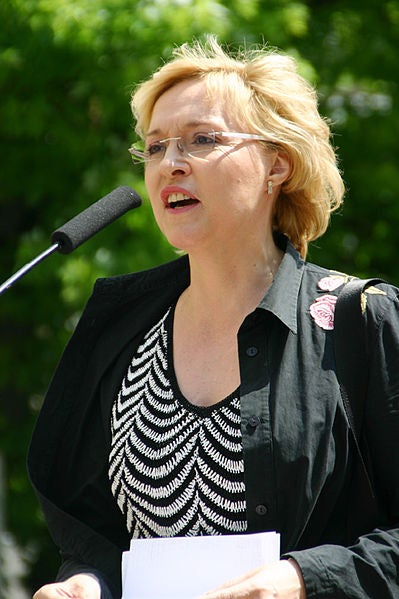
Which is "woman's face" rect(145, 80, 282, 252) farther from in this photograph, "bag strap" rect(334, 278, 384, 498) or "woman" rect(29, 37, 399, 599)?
"bag strap" rect(334, 278, 384, 498)

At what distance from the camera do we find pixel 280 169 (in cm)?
296

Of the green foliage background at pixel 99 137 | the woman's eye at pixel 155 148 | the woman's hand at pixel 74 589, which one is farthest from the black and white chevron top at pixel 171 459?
the green foliage background at pixel 99 137

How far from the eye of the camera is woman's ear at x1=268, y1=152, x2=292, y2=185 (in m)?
2.94

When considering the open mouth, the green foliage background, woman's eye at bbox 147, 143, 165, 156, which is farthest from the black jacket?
the green foliage background

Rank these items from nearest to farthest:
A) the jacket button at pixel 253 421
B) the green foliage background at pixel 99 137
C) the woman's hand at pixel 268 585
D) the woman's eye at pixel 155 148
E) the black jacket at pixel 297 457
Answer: the woman's hand at pixel 268 585 < the black jacket at pixel 297 457 < the jacket button at pixel 253 421 < the woman's eye at pixel 155 148 < the green foliage background at pixel 99 137

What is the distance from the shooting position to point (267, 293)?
8.95 feet

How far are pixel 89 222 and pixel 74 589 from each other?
0.92m

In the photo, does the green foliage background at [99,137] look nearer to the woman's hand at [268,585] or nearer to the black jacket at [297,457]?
the black jacket at [297,457]

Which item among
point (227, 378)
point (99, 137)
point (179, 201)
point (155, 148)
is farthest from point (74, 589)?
point (99, 137)

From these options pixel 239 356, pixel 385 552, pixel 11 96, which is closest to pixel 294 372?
pixel 239 356

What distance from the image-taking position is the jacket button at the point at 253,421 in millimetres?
2547

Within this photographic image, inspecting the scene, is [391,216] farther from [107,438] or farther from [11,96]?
[107,438]

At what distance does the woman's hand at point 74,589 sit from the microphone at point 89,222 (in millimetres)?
782

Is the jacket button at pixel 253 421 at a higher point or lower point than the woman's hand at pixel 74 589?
higher
